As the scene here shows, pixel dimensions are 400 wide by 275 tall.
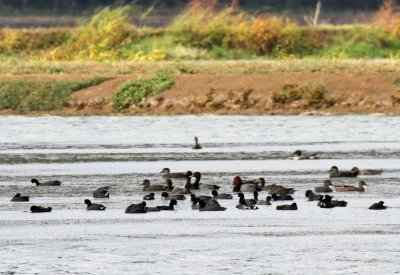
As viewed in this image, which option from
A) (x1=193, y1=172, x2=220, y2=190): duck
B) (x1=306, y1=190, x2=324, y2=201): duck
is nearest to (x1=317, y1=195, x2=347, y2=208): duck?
(x1=306, y1=190, x2=324, y2=201): duck

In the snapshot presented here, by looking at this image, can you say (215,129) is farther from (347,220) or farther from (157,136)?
(347,220)

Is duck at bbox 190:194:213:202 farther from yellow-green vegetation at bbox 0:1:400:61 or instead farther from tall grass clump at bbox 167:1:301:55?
Result: tall grass clump at bbox 167:1:301:55

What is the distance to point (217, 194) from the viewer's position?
25.8 meters

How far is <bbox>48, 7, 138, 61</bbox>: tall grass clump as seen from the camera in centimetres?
5647

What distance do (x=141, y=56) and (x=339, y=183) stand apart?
28.1 m

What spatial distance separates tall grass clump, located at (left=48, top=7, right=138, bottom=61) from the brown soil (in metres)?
9.34

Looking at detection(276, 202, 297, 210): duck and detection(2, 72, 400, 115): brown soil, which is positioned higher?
detection(2, 72, 400, 115): brown soil

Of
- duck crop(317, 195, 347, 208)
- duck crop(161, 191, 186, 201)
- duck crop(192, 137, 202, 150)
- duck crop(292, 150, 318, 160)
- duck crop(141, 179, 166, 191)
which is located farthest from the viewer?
duck crop(192, 137, 202, 150)

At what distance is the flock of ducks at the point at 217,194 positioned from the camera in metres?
24.3

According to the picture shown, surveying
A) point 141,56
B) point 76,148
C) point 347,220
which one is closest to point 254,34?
point 141,56

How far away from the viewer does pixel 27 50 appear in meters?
59.5

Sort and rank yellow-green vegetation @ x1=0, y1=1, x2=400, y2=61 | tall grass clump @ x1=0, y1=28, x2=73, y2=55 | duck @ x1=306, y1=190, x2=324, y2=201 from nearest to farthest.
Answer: duck @ x1=306, y1=190, x2=324, y2=201, yellow-green vegetation @ x1=0, y1=1, x2=400, y2=61, tall grass clump @ x1=0, y1=28, x2=73, y2=55

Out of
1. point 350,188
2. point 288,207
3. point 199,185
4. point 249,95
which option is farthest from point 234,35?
point 288,207

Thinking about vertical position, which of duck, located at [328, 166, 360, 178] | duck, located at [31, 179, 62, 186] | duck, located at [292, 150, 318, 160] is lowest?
duck, located at [31, 179, 62, 186]
